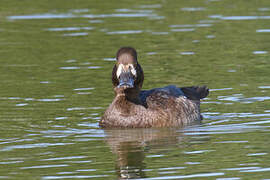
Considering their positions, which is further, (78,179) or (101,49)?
(101,49)

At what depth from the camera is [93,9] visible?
88.3 ft

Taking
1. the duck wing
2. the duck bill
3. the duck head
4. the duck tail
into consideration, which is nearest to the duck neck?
the duck head

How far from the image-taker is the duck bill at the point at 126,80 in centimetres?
1273

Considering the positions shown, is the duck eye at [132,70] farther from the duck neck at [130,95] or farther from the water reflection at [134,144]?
the water reflection at [134,144]

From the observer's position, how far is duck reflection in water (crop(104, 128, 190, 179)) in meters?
10.5

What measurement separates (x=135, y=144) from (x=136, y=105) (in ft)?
4.82

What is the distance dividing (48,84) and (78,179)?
7.29 m

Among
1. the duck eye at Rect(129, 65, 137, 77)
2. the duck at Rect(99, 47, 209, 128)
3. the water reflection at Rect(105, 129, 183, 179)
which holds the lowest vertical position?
the water reflection at Rect(105, 129, 183, 179)

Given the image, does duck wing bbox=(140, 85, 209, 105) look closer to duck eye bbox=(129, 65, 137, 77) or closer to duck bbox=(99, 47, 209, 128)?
duck bbox=(99, 47, 209, 128)

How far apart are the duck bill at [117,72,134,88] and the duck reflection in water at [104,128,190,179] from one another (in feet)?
2.84

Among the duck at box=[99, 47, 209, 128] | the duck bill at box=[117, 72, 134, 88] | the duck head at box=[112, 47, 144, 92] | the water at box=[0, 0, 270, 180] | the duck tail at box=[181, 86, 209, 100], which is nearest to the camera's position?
the water at box=[0, 0, 270, 180]

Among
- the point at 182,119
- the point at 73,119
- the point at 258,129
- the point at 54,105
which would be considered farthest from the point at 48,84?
the point at 258,129

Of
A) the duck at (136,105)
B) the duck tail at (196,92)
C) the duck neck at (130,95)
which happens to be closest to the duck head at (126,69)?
the duck at (136,105)

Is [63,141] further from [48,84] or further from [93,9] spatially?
[93,9]
